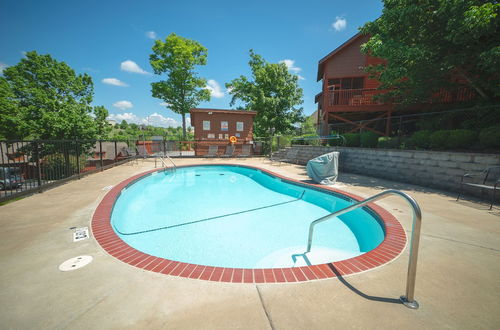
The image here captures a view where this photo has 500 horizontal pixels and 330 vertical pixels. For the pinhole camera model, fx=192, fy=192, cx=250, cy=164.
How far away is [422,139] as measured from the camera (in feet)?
22.4

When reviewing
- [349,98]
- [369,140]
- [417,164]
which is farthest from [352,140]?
[349,98]

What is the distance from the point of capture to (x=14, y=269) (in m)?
2.02

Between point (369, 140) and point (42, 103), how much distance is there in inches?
850

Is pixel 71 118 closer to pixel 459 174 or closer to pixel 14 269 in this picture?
pixel 14 269

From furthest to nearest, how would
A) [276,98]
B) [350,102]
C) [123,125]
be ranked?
[123,125], [276,98], [350,102]

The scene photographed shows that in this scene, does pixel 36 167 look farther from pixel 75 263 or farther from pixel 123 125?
pixel 123 125

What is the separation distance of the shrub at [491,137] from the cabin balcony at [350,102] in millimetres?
6025

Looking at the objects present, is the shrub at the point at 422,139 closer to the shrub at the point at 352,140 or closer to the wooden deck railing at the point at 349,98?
the shrub at the point at 352,140

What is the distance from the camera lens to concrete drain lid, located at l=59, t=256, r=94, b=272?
2064 millimetres

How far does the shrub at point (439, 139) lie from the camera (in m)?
6.22

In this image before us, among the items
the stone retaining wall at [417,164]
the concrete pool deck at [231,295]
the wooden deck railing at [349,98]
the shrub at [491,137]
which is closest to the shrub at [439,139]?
the stone retaining wall at [417,164]

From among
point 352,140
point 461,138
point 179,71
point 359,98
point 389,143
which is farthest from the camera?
point 179,71

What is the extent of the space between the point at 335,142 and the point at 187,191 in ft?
26.9

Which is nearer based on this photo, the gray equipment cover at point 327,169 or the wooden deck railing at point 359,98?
the gray equipment cover at point 327,169
